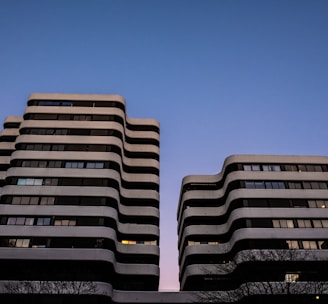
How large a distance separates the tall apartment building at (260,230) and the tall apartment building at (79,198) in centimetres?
729

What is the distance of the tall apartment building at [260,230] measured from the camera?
147 feet

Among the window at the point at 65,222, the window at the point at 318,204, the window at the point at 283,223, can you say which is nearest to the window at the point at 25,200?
the window at the point at 65,222

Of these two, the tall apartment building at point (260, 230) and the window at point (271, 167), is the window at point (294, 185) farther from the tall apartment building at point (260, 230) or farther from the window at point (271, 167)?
the window at point (271, 167)

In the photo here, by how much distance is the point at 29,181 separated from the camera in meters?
51.2

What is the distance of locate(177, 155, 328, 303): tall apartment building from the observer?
1763 inches

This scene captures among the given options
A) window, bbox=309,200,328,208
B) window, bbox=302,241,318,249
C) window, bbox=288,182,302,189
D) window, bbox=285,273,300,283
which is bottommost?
window, bbox=285,273,300,283

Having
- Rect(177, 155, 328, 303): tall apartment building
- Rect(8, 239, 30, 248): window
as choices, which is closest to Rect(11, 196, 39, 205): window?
Rect(8, 239, 30, 248): window

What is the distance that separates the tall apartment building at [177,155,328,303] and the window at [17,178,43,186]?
22.6 m

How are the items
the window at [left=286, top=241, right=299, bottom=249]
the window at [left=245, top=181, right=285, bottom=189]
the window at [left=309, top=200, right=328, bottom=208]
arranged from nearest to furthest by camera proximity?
the window at [left=286, top=241, right=299, bottom=249]
the window at [left=309, top=200, right=328, bottom=208]
the window at [left=245, top=181, right=285, bottom=189]

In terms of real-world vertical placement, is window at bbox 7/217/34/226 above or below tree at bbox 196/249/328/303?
above

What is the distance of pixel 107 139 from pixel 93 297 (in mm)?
23029

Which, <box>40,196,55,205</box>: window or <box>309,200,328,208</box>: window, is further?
<box>309,200,328,208</box>: window

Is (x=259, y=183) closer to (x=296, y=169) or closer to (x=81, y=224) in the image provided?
(x=296, y=169)

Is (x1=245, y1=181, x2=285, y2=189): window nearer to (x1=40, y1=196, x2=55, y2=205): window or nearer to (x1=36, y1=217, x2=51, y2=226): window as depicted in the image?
(x1=40, y1=196, x2=55, y2=205): window
